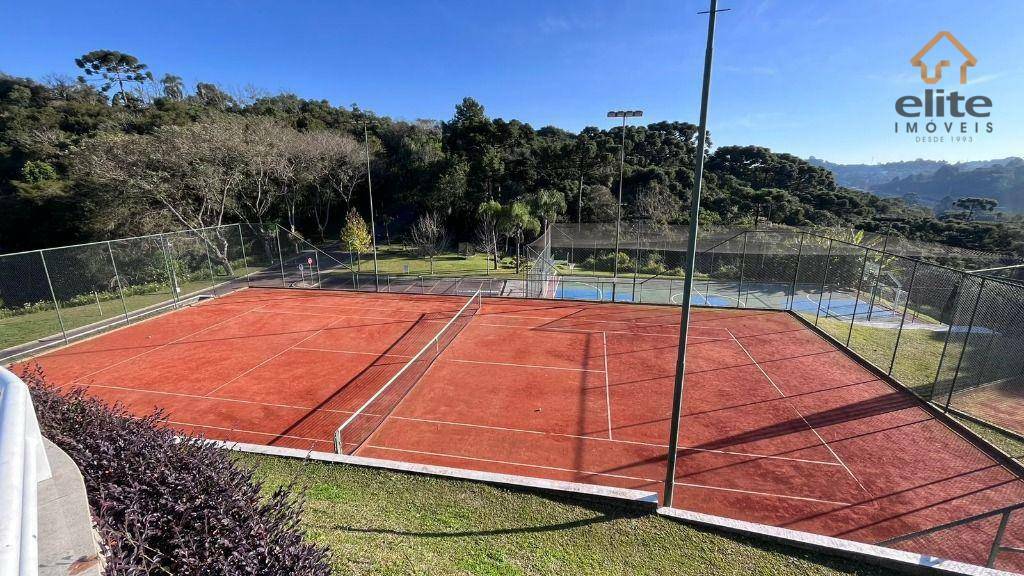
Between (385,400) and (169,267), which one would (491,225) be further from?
(385,400)

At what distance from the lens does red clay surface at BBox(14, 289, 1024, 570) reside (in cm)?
852

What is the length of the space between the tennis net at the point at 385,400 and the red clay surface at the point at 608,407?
1.02 feet

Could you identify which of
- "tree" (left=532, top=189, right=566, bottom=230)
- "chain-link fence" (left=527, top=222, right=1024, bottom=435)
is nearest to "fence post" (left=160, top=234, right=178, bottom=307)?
"chain-link fence" (left=527, top=222, right=1024, bottom=435)

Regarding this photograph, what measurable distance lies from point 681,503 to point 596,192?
43.7 meters

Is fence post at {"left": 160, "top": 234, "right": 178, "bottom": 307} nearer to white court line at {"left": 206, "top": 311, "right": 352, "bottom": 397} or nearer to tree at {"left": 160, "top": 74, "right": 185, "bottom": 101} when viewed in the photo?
white court line at {"left": 206, "top": 311, "right": 352, "bottom": 397}

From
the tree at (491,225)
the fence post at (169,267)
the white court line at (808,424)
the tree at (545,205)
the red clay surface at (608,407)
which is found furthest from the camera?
the tree at (545,205)

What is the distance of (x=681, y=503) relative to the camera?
27.0 ft

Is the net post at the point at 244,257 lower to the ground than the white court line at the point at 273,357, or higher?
higher

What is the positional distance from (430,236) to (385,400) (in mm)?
30436

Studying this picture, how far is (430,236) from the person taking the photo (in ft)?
134

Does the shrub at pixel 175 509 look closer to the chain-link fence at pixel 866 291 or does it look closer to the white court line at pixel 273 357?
the white court line at pixel 273 357

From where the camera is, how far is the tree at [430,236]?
136 ft

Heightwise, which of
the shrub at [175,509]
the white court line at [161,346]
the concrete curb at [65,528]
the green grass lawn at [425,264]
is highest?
the concrete curb at [65,528]

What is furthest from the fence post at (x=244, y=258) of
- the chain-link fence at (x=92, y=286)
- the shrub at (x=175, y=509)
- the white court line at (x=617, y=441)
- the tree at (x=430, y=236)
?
the shrub at (x=175, y=509)
